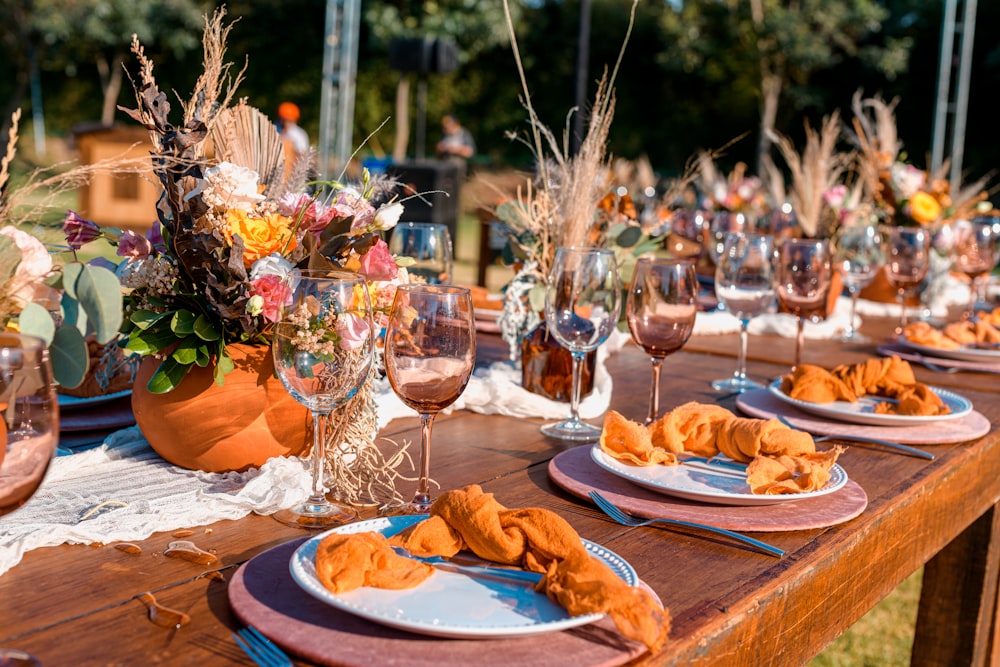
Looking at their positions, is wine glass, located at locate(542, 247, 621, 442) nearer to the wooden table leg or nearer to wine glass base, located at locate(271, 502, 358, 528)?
wine glass base, located at locate(271, 502, 358, 528)

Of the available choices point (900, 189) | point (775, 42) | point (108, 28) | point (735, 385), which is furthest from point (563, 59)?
point (735, 385)

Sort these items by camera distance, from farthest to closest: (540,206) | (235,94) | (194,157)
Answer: (540,206) < (235,94) < (194,157)

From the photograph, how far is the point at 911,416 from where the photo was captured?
1445mm

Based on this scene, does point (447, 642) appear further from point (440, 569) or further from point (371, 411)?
point (371, 411)

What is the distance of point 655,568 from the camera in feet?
2.92

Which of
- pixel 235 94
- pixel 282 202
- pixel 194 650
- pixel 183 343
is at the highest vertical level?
pixel 235 94

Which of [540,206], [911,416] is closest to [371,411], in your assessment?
[540,206]

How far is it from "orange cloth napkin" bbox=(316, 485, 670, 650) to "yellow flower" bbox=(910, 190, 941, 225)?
8.30ft

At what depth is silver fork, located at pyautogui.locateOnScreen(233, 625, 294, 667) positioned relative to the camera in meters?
0.67

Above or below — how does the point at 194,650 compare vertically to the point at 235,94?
below

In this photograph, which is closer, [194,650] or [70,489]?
[194,650]

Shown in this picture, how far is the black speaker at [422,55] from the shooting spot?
11.2 meters

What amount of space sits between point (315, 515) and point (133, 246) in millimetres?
361

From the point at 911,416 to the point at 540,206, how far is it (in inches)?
24.9
